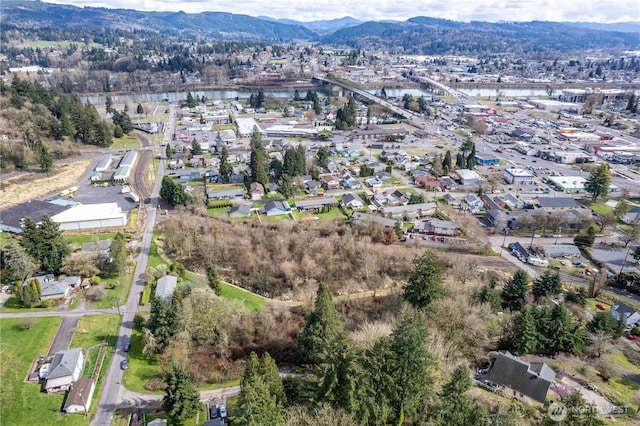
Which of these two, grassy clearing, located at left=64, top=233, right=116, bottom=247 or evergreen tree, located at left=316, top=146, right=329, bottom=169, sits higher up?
evergreen tree, located at left=316, top=146, right=329, bottom=169

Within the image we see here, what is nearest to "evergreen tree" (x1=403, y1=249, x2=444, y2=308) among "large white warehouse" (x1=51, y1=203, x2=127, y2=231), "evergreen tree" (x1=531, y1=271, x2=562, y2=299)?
"evergreen tree" (x1=531, y1=271, x2=562, y2=299)

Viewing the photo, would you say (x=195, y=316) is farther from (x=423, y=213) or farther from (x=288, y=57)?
(x=288, y=57)

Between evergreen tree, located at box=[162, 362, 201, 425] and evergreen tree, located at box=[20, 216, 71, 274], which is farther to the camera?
evergreen tree, located at box=[20, 216, 71, 274]

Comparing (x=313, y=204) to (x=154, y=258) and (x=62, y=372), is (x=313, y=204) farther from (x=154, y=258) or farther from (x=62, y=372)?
(x=62, y=372)

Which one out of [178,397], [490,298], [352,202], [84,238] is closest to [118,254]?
[84,238]

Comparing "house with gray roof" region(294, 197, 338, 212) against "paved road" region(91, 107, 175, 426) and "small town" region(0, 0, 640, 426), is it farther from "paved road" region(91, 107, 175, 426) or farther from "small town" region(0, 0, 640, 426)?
"paved road" region(91, 107, 175, 426)

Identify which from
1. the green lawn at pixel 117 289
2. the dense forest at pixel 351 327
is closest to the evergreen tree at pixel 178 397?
the dense forest at pixel 351 327
